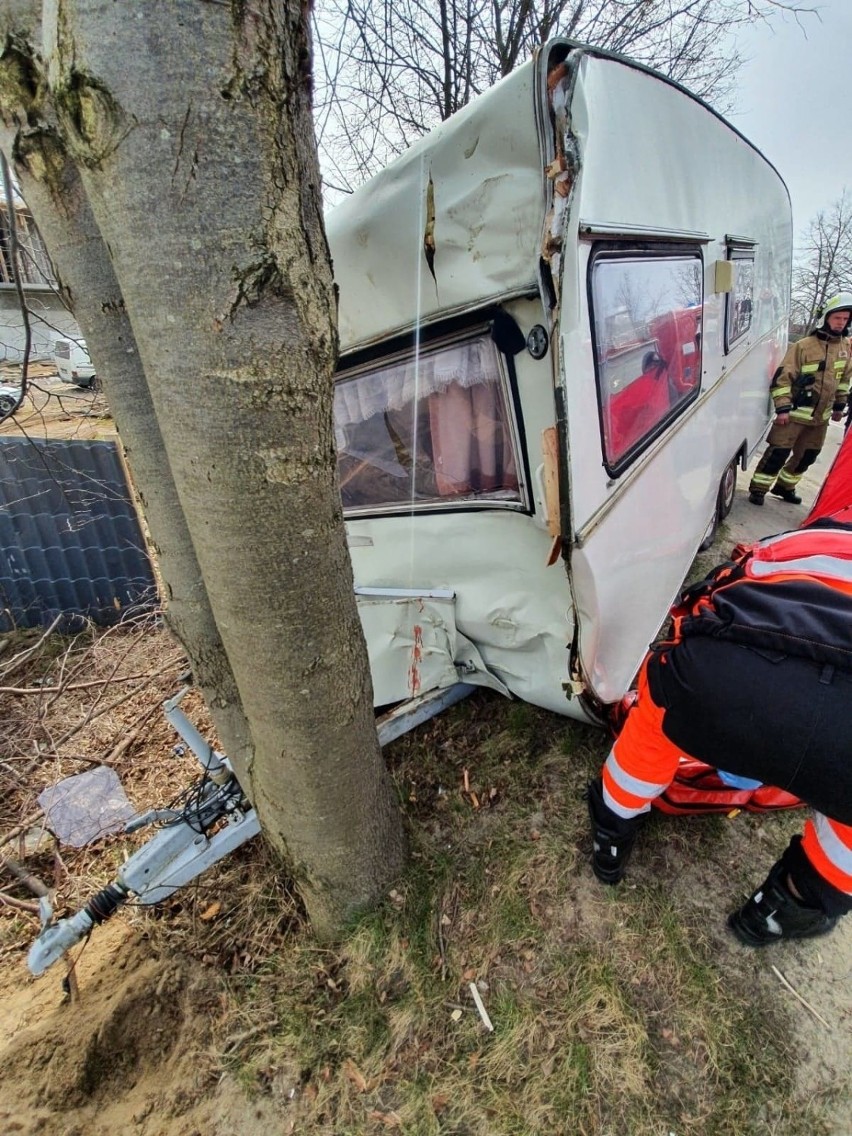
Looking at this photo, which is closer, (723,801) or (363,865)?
(363,865)

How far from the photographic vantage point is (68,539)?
205 inches

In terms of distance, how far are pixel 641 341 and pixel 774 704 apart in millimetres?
1704

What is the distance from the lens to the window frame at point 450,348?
2.02 m

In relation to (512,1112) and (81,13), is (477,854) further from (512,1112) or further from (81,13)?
(81,13)

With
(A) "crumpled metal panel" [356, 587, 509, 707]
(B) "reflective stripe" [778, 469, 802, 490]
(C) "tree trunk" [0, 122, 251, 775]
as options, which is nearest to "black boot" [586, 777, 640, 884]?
(A) "crumpled metal panel" [356, 587, 509, 707]

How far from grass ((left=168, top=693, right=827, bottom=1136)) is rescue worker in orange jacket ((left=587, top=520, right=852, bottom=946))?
1.14 feet

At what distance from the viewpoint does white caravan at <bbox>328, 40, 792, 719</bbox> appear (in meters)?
1.75

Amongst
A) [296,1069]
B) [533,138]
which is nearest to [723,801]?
[296,1069]

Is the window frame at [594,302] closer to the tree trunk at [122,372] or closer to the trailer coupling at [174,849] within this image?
the tree trunk at [122,372]

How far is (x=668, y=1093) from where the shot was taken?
1.73m

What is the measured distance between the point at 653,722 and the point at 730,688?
365mm

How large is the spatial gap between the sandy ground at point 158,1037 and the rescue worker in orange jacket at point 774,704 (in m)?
0.15

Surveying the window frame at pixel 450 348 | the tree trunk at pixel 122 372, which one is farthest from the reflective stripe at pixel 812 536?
the tree trunk at pixel 122 372

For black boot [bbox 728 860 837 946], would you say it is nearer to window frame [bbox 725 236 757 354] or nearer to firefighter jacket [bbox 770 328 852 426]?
window frame [bbox 725 236 757 354]
